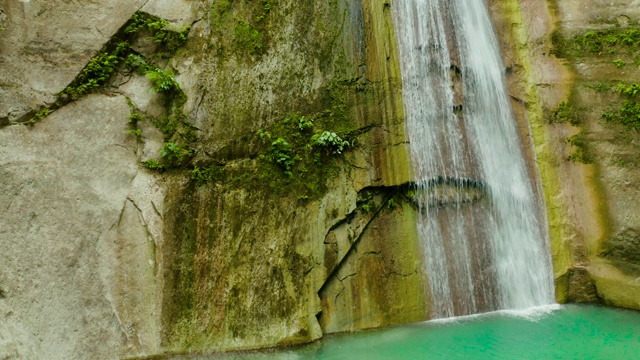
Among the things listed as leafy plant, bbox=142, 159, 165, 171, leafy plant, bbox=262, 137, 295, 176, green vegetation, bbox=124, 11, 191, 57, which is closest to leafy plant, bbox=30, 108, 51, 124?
leafy plant, bbox=142, 159, 165, 171

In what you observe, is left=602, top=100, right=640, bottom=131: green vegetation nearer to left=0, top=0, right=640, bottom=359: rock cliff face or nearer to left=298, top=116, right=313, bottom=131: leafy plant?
left=0, top=0, right=640, bottom=359: rock cliff face

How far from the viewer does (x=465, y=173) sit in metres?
6.43

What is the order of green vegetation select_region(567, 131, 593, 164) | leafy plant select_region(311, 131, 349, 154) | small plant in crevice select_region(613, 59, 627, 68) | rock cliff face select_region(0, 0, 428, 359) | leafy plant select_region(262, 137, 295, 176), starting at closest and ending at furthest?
rock cliff face select_region(0, 0, 428, 359)
leafy plant select_region(262, 137, 295, 176)
leafy plant select_region(311, 131, 349, 154)
green vegetation select_region(567, 131, 593, 164)
small plant in crevice select_region(613, 59, 627, 68)

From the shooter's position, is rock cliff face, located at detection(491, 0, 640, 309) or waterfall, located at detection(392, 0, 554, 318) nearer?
waterfall, located at detection(392, 0, 554, 318)

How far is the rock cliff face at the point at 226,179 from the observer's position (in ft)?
16.2

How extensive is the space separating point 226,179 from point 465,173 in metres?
3.24

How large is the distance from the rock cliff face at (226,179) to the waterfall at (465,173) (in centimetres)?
25

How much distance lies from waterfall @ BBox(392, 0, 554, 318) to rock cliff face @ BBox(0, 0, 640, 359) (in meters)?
0.25

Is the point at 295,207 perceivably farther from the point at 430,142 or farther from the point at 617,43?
the point at 617,43

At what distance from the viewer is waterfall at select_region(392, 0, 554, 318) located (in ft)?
20.2

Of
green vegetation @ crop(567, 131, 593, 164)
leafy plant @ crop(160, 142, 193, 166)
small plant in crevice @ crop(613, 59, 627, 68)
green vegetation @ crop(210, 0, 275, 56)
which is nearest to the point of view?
leafy plant @ crop(160, 142, 193, 166)

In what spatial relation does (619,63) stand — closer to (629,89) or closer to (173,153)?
(629,89)

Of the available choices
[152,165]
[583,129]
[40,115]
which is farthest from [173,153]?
[583,129]

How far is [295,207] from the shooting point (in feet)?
18.7
